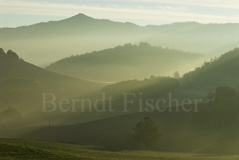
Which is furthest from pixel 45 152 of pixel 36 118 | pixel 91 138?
pixel 36 118

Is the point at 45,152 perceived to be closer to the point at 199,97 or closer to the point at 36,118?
the point at 36,118

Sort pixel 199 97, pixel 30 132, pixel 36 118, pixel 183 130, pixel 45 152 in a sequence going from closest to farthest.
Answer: pixel 45 152 < pixel 183 130 < pixel 30 132 < pixel 36 118 < pixel 199 97

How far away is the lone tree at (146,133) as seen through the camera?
9856 centimetres

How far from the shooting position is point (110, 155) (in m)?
62.2

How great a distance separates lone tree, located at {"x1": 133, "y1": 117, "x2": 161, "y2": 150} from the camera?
323 feet

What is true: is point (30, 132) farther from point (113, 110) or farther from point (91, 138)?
point (113, 110)

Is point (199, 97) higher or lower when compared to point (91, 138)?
higher

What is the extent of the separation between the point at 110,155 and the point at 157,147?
40.3 metres

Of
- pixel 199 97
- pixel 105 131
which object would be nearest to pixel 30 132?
pixel 105 131

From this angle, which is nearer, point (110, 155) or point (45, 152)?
point (45, 152)

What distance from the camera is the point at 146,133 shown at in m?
98.7

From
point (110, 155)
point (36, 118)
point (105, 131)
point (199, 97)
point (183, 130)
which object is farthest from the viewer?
point (199, 97)

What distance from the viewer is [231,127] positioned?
348ft

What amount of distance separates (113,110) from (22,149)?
130 metres
